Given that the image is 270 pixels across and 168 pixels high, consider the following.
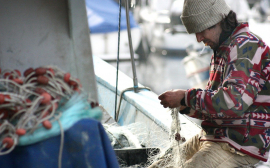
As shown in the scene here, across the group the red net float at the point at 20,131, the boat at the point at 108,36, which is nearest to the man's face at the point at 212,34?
the red net float at the point at 20,131

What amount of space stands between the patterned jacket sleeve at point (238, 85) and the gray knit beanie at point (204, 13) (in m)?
0.22

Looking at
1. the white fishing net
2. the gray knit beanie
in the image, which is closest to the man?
the gray knit beanie

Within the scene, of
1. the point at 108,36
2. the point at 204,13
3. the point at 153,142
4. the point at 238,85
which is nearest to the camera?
the point at 238,85

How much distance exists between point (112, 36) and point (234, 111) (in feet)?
44.8

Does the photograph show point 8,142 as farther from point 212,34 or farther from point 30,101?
point 212,34

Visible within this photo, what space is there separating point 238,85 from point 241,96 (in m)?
0.06

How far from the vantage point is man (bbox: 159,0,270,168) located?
2021mm

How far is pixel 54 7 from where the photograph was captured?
183 centimetres

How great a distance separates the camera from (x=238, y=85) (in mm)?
1993

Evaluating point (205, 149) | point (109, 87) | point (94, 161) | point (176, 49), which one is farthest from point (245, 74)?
point (176, 49)

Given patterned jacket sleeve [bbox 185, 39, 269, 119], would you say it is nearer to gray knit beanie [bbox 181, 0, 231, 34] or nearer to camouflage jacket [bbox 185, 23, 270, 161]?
camouflage jacket [bbox 185, 23, 270, 161]

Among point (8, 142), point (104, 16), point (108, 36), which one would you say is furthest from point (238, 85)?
point (104, 16)

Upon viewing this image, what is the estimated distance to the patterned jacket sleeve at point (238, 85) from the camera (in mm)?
1996

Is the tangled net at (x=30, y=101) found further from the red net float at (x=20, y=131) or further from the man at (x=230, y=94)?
the man at (x=230, y=94)
